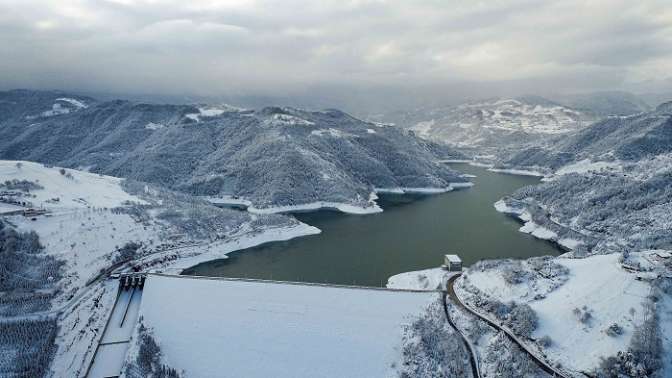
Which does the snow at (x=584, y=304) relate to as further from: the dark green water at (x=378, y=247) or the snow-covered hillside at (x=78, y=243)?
the snow-covered hillside at (x=78, y=243)

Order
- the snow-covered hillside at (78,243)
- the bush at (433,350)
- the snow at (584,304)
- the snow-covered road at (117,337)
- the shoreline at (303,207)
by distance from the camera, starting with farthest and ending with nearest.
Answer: the shoreline at (303,207)
the snow-covered hillside at (78,243)
the snow-covered road at (117,337)
the bush at (433,350)
the snow at (584,304)

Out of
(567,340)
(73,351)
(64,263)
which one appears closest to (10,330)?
(73,351)

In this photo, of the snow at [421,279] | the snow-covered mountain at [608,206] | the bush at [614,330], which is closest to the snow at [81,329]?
the snow at [421,279]

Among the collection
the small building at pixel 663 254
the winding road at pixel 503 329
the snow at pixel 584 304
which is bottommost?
the winding road at pixel 503 329

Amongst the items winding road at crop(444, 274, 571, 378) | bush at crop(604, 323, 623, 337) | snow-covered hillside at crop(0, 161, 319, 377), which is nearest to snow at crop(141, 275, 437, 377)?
winding road at crop(444, 274, 571, 378)

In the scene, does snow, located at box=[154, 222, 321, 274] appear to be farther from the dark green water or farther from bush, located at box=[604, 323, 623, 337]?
bush, located at box=[604, 323, 623, 337]

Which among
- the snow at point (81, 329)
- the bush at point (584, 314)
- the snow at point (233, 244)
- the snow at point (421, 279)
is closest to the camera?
the bush at point (584, 314)

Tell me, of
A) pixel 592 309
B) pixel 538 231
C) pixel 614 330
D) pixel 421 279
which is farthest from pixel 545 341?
pixel 538 231
